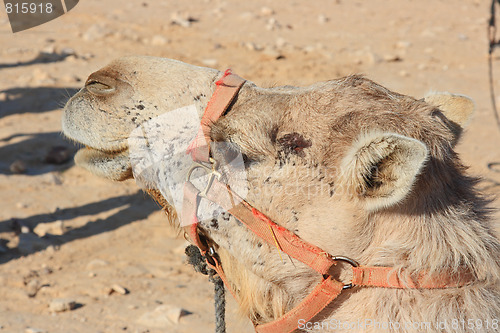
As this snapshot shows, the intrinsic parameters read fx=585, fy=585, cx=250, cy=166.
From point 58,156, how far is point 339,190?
20.1 ft

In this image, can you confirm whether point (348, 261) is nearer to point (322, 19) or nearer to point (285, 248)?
point (285, 248)

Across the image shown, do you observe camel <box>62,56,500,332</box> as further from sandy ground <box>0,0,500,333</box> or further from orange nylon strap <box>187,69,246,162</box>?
sandy ground <box>0,0,500,333</box>

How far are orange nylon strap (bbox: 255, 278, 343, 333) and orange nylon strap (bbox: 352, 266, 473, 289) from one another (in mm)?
94

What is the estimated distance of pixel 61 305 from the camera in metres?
4.77

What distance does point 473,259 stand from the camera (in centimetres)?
231

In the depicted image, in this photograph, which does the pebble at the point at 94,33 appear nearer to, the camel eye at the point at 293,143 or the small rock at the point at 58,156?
the small rock at the point at 58,156

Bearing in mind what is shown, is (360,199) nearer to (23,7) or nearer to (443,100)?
(443,100)

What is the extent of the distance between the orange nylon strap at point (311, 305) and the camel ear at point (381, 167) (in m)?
0.36

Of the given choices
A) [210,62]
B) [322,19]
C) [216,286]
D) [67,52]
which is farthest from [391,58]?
[216,286]

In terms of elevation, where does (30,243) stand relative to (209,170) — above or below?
below

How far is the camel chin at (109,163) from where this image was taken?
2662 millimetres

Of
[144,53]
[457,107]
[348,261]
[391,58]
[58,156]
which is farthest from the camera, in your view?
[391,58]

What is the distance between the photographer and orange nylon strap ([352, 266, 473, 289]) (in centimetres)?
227

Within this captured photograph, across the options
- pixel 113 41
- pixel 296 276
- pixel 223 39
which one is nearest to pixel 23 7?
pixel 113 41
